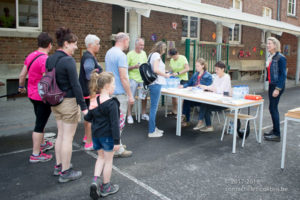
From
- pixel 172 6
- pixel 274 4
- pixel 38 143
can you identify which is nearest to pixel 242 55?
pixel 274 4

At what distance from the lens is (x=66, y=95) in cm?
375

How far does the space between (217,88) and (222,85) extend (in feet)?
0.49

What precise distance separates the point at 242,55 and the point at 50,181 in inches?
639

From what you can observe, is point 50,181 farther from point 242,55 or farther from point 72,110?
point 242,55

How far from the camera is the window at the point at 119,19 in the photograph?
11.8m

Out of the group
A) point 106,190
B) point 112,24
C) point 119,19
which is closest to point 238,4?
point 119,19

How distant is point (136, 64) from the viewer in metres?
7.17

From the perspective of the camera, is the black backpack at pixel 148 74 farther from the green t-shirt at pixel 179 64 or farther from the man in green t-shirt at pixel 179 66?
the green t-shirt at pixel 179 64

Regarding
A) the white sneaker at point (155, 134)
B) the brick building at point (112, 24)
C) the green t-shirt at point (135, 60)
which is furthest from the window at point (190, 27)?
the white sneaker at point (155, 134)

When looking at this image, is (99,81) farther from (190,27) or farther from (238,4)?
(238,4)

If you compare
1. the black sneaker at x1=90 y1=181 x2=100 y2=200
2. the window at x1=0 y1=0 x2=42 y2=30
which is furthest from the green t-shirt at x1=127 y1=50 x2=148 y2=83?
the black sneaker at x1=90 y1=181 x2=100 y2=200

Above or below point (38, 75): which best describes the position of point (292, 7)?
above

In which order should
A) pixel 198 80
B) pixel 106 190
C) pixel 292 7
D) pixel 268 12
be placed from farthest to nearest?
1. pixel 292 7
2. pixel 268 12
3. pixel 198 80
4. pixel 106 190

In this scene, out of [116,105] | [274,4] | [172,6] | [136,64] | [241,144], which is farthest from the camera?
[274,4]
